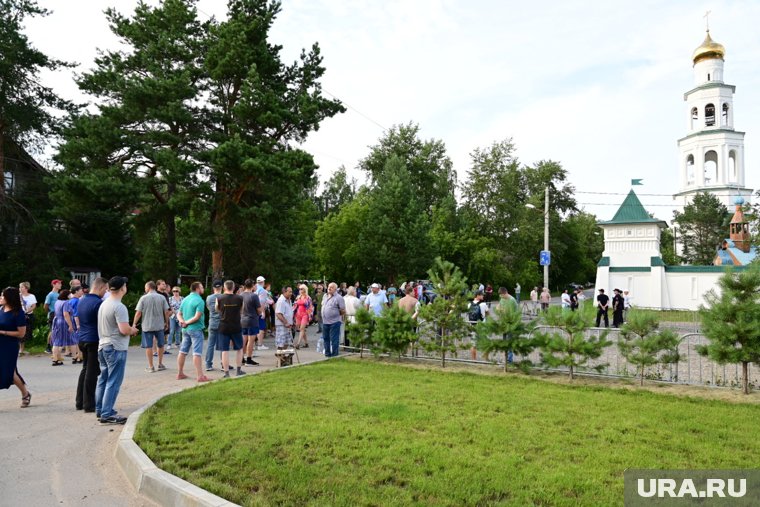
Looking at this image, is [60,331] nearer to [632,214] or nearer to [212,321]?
[212,321]

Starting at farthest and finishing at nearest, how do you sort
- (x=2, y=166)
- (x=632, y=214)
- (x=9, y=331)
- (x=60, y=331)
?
(x=632, y=214), (x=2, y=166), (x=60, y=331), (x=9, y=331)

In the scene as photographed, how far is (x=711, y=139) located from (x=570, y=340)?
223 feet

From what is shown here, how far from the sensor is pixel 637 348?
9.53 meters

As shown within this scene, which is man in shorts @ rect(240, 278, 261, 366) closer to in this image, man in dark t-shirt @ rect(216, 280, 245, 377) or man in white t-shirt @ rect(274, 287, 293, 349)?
man in white t-shirt @ rect(274, 287, 293, 349)

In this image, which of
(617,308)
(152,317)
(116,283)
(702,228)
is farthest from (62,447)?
(702,228)

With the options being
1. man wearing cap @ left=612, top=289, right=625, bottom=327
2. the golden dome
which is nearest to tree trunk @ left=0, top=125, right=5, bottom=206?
man wearing cap @ left=612, top=289, right=625, bottom=327

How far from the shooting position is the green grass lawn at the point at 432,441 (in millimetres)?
4527

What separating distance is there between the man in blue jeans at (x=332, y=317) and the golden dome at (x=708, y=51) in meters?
65.4

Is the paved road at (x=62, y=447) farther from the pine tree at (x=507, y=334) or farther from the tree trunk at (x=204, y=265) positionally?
the tree trunk at (x=204, y=265)

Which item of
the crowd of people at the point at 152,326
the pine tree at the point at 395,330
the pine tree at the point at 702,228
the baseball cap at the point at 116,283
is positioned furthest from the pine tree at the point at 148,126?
the pine tree at the point at 702,228

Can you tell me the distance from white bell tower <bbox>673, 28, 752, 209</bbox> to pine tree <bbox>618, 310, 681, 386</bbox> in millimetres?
62890

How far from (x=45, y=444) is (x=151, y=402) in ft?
5.79

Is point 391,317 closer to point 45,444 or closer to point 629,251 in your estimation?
point 45,444

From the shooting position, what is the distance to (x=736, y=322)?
340 inches
